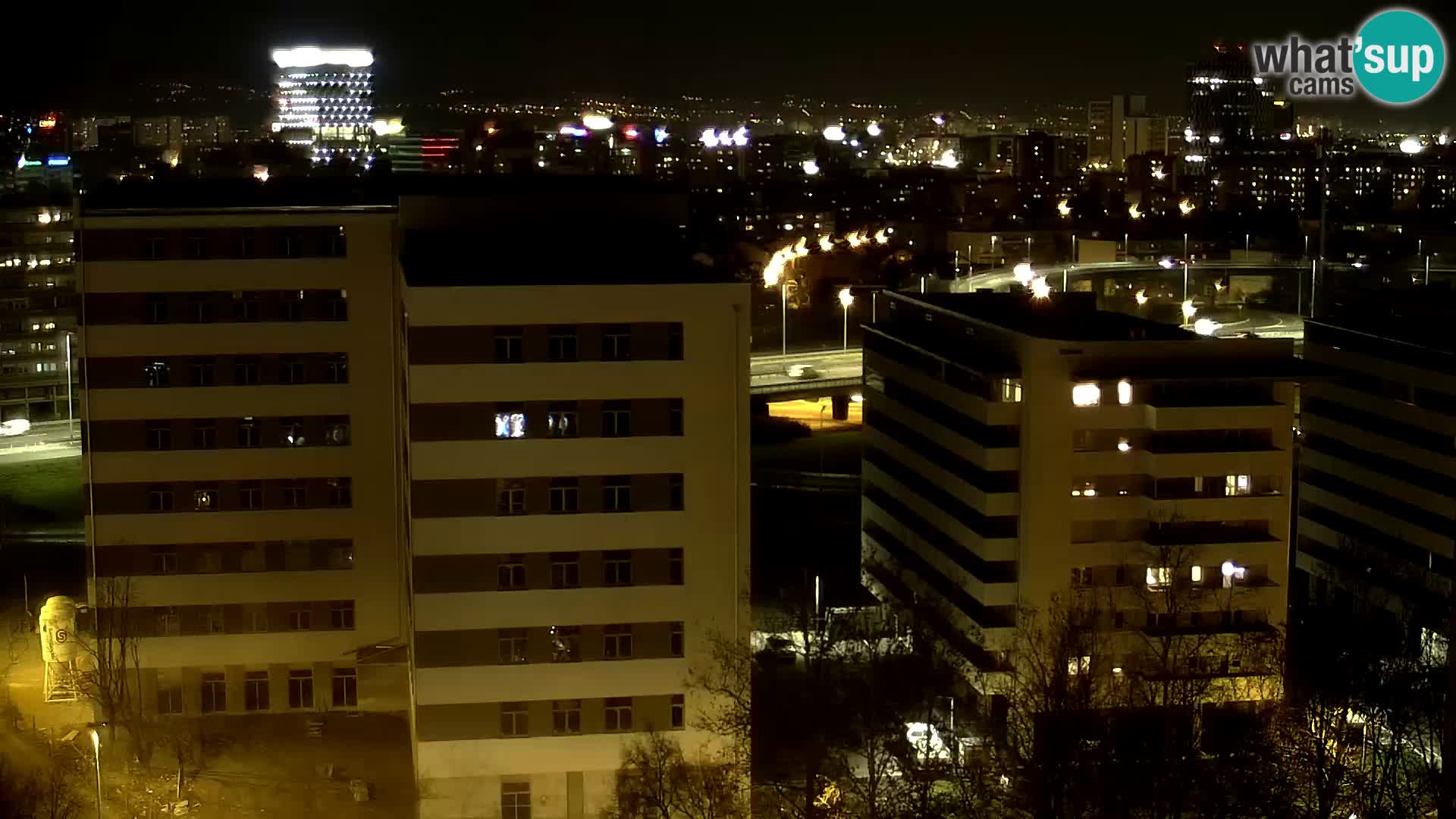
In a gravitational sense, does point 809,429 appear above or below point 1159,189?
below

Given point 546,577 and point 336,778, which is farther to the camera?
point 336,778

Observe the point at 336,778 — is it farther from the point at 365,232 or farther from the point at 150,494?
the point at 365,232

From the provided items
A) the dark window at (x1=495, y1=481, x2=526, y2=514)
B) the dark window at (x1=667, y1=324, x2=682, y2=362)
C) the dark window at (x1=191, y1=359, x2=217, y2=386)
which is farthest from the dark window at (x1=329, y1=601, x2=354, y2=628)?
the dark window at (x1=667, y1=324, x2=682, y2=362)

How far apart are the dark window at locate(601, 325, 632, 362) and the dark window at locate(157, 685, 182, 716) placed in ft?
9.06

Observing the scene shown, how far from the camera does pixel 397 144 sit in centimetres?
4091

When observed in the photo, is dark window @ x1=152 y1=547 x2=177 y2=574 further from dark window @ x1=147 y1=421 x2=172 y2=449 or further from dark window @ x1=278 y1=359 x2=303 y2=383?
dark window @ x1=278 y1=359 x2=303 y2=383

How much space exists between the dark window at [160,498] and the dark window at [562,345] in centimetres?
228

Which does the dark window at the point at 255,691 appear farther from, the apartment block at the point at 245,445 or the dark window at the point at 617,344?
the dark window at the point at 617,344

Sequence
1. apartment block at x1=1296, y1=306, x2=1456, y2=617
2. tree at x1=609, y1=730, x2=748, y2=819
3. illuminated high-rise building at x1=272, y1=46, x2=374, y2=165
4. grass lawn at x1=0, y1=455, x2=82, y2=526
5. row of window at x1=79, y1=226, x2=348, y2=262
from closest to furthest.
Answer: tree at x1=609, y1=730, x2=748, y2=819 < row of window at x1=79, y1=226, x2=348, y2=262 < apartment block at x1=1296, y1=306, x2=1456, y2=617 < grass lawn at x1=0, y1=455, x2=82, y2=526 < illuminated high-rise building at x1=272, y1=46, x2=374, y2=165

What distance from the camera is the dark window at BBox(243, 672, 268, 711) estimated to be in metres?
7.73

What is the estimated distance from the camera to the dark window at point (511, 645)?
630 centimetres

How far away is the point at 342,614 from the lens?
25.4 feet

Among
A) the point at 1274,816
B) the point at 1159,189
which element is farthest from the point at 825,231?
the point at 1274,816

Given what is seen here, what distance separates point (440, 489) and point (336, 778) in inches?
56.4
